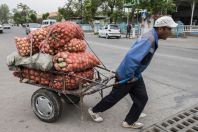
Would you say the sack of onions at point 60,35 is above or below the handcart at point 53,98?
above

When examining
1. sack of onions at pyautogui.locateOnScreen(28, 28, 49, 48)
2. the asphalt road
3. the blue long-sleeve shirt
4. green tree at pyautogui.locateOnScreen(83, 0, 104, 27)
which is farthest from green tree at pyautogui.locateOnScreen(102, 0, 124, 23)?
the blue long-sleeve shirt

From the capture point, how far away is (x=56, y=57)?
4121mm

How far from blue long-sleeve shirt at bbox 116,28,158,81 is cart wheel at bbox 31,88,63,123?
1166mm

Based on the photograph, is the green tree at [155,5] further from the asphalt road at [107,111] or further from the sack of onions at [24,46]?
the sack of onions at [24,46]

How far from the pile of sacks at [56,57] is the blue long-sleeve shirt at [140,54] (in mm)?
744

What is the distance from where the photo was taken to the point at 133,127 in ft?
13.8

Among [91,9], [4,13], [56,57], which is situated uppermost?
[4,13]

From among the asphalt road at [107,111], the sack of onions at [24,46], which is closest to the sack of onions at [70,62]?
the sack of onions at [24,46]

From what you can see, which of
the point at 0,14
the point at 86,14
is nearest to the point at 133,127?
the point at 86,14

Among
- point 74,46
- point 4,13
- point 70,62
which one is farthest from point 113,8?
point 4,13

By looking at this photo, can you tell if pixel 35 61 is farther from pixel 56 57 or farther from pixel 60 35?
pixel 60 35

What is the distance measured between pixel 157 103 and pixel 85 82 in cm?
183

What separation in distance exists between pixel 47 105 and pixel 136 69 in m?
1.52

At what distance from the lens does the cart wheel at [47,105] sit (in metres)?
4.20
